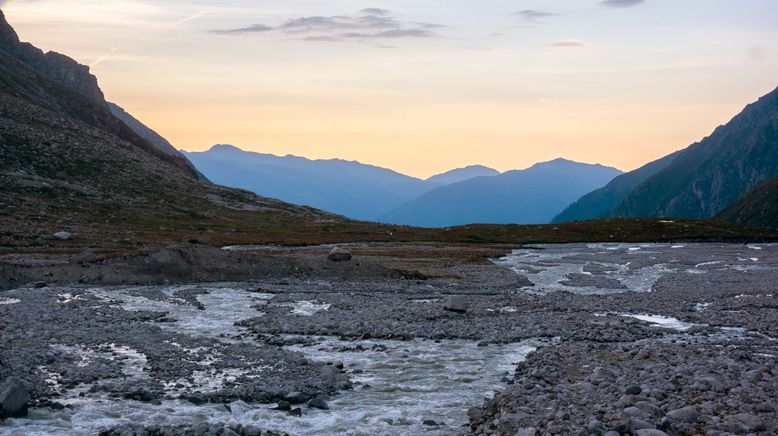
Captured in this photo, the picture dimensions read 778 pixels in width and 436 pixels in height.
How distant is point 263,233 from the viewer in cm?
12494

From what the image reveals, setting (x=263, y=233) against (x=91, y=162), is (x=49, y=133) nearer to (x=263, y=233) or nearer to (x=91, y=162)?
(x=91, y=162)

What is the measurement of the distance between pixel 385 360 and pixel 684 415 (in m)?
13.1

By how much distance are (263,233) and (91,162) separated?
45.7 metres

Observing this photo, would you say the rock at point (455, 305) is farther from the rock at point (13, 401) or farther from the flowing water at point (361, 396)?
the rock at point (13, 401)

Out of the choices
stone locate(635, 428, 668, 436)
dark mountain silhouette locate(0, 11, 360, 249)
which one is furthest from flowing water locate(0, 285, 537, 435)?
dark mountain silhouette locate(0, 11, 360, 249)

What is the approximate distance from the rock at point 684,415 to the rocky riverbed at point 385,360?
5 cm

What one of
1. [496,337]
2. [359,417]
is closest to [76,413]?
[359,417]

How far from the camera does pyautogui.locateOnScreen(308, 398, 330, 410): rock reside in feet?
74.4

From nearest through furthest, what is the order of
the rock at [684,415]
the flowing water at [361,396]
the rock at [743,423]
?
the rock at [743,423], the rock at [684,415], the flowing water at [361,396]

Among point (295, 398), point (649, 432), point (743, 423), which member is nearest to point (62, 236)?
point (295, 398)

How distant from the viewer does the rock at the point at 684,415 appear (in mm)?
19125

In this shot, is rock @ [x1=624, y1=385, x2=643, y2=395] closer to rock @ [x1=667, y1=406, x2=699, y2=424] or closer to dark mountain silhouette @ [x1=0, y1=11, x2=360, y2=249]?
rock @ [x1=667, y1=406, x2=699, y2=424]

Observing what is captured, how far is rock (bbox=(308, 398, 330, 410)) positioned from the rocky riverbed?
0.19 feet

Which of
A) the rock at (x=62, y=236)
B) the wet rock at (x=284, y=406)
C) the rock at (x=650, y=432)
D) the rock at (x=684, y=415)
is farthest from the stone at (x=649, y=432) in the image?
the rock at (x=62, y=236)
